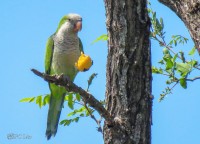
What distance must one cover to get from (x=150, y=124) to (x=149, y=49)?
0.40 meters

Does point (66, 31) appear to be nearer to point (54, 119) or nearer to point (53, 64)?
point (53, 64)

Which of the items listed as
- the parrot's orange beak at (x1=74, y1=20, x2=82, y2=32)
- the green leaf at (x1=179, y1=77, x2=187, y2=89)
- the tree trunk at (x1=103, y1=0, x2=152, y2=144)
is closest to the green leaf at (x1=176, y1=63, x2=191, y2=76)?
the green leaf at (x1=179, y1=77, x2=187, y2=89)

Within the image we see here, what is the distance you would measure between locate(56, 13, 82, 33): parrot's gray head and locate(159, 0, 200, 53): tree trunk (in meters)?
2.59

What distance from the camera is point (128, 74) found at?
214cm

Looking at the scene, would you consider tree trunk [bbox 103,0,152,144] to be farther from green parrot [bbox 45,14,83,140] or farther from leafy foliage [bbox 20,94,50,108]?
green parrot [bbox 45,14,83,140]

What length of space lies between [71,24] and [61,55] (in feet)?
1.54

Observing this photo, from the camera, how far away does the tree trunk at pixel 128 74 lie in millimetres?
2109

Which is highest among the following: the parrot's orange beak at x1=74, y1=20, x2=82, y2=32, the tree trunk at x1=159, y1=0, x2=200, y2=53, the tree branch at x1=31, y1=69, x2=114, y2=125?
the parrot's orange beak at x1=74, y1=20, x2=82, y2=32

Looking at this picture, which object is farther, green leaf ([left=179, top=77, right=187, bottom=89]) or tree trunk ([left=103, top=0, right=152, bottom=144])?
green leaf ([left=179, top=77, right=187, bottom=89])

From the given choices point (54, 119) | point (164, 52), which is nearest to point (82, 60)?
point (164, 52)

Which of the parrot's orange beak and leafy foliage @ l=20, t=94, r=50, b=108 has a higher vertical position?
the parrot's orange beak

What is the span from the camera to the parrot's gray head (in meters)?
4.94

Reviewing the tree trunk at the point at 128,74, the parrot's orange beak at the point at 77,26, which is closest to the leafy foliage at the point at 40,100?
the tree trunk at the point at 128,74

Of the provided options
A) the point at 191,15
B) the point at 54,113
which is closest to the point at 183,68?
the point at 191,15
